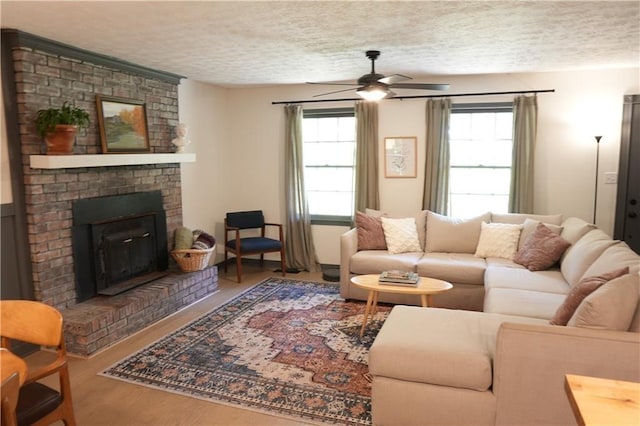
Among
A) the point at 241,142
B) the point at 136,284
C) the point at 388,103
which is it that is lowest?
Result: the point at 136,284

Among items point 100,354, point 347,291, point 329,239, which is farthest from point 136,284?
point 329,239

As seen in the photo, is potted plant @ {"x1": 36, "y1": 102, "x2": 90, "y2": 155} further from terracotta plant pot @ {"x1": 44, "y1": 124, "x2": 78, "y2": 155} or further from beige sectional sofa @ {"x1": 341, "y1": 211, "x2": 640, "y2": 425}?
beige sectional sofa @ {"x1": 341, "y1": 211, "x2": 640, "y2": 425}

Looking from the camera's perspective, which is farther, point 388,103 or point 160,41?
point 388,103

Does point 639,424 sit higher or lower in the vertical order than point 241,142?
lower

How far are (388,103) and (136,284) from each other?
3.53m

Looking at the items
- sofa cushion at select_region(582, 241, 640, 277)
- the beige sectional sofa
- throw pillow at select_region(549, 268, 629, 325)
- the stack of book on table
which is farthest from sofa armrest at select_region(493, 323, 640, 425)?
the stack of book on table

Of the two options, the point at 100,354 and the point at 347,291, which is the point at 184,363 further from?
the point at 347,291

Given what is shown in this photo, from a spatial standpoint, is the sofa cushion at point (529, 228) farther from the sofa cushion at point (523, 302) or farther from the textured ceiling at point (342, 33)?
the textured ceiling at point (342, 33)

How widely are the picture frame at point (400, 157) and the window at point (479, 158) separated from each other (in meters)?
0.45

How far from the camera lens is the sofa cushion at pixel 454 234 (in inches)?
194

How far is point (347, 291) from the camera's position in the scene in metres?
4.81

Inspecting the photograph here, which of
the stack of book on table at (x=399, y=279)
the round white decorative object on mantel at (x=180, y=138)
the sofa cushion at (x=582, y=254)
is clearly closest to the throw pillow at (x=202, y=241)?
the round white decorative object on mantel at (x=180, y=138)

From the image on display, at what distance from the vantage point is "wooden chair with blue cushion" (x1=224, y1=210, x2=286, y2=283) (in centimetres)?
550

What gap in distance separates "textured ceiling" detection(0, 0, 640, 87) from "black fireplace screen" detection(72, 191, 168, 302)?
137 centimetres
